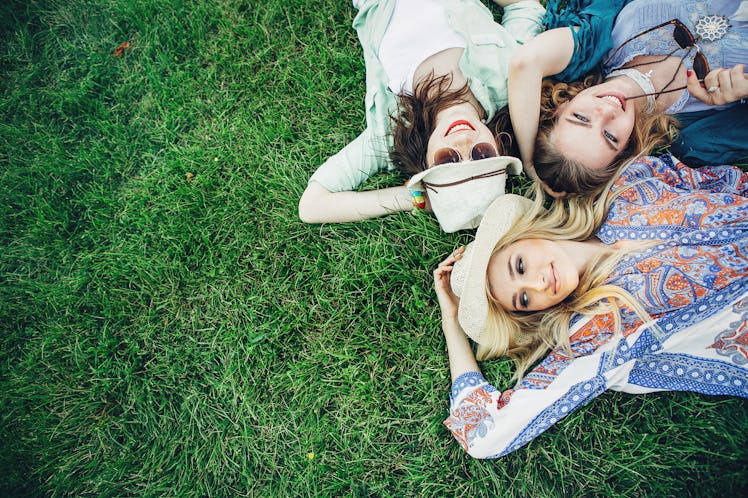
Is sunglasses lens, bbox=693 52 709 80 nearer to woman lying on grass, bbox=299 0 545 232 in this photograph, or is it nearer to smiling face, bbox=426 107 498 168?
woman lying on grass, bbox=299 0 545 232

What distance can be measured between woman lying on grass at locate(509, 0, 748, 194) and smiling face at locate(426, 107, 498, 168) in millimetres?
368

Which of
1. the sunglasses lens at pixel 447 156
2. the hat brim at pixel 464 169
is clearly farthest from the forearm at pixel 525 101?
the sunglasses lens at pixel 447 156

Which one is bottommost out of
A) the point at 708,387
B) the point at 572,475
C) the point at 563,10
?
the point at 572,475

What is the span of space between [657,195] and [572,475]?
1.85 metres

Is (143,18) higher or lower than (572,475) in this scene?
higher

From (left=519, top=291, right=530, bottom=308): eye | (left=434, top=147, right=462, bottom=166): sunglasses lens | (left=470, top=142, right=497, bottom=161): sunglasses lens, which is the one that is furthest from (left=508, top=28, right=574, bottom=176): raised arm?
(left=519, top=291, right=530, bottom=308): eye

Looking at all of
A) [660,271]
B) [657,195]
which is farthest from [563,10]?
[660,271]

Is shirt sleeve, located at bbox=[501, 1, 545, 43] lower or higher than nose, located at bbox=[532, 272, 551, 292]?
higher

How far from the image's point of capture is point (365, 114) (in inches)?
129

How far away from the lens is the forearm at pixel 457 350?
107 inches

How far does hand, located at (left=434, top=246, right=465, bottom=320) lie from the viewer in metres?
2.76

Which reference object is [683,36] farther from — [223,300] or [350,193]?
[223,300]

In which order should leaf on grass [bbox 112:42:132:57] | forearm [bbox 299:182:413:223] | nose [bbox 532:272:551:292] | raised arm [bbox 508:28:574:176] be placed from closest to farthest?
1. nose [bbox 532:272:551:292]
2. raised arm [bbox 508:28:574:176]
3. forearm [bbox 299:182:413:223]
4. leaf on grass [bbox 112:42:132:57]

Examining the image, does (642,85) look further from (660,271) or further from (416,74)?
(416,74)
